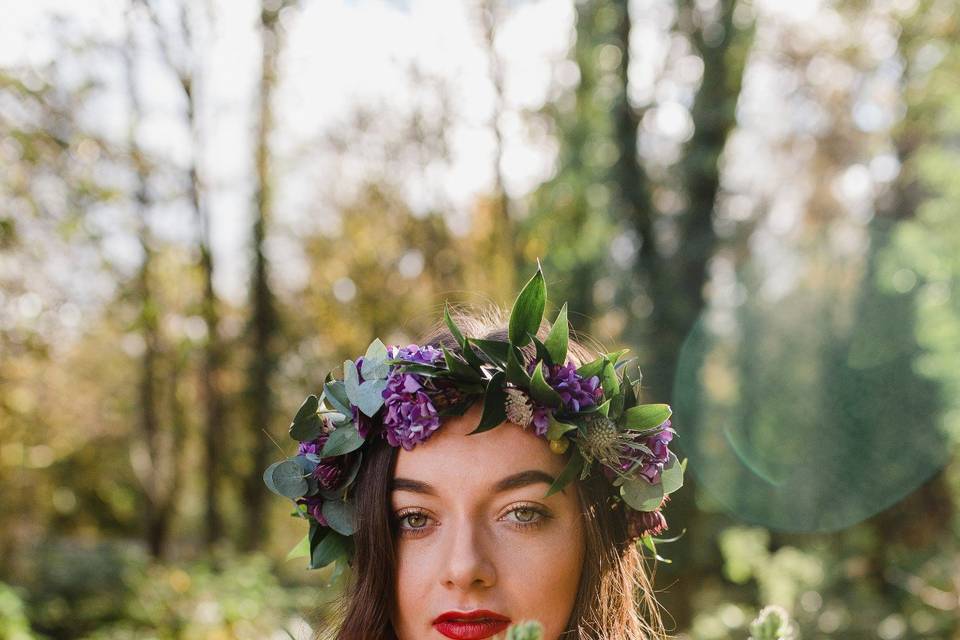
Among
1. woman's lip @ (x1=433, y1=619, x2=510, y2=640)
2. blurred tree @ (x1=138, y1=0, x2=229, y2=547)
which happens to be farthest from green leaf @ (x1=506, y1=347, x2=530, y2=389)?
blurred tree @ (x1=138, y1=0, x2=229, y2=547)

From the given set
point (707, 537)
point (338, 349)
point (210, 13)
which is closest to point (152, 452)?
point (338, 349)

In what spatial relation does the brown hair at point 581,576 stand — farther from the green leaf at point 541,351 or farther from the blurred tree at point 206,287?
the blurred tree at point 206,287

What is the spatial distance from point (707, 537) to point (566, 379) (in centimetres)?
728

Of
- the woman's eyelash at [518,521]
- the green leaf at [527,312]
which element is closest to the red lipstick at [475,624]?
the woman's eyelash at [518,521]

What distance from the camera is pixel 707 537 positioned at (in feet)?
28.4

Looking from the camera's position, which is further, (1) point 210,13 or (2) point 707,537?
(1) point 210,13

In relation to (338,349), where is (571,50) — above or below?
above

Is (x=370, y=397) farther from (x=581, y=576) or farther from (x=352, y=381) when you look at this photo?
(x=581, y=576)

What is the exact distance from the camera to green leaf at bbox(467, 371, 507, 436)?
1792mm

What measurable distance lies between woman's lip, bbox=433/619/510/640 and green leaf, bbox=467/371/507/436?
1.15ft

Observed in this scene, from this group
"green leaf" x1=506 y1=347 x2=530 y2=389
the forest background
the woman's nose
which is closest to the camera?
the woman's nose

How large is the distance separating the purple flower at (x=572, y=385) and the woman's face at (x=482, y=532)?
0.10 m

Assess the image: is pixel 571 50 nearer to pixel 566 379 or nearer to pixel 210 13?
pixel 210 13

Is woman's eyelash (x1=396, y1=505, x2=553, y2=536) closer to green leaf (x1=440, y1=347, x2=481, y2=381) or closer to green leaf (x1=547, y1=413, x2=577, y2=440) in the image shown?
green leaf (x1=547, y1=413, x2=577, y2=440)
